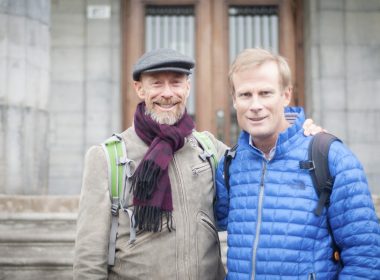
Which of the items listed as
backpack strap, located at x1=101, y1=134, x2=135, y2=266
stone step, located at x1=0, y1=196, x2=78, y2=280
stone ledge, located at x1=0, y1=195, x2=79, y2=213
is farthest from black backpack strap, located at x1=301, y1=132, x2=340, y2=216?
stone ledge, located at x1=0, y1=195, x2=79, y2=213

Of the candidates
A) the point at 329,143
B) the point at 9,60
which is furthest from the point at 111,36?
the point at 329,143

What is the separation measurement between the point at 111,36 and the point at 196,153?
4.17 m

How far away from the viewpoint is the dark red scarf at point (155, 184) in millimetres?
2525

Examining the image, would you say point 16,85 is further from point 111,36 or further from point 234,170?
A: point 234,170

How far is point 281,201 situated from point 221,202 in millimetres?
486

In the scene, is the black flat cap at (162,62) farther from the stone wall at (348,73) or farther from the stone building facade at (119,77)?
the stone wall at (348,73)

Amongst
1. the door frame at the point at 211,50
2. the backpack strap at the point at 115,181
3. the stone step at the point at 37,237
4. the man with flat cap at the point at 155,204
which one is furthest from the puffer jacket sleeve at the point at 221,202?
the door frame at the point at 211,50

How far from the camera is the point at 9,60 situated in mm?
4965

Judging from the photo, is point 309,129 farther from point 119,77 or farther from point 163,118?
point 119,77

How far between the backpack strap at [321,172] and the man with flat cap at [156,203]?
60 centimetres

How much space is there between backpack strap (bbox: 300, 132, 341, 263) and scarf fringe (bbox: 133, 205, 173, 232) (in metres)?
0.68

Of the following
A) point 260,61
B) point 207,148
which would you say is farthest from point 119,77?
point 260,61

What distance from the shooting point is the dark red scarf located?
2.53 metres

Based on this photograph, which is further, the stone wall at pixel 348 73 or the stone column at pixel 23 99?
the stone wall at pixel 348 73
